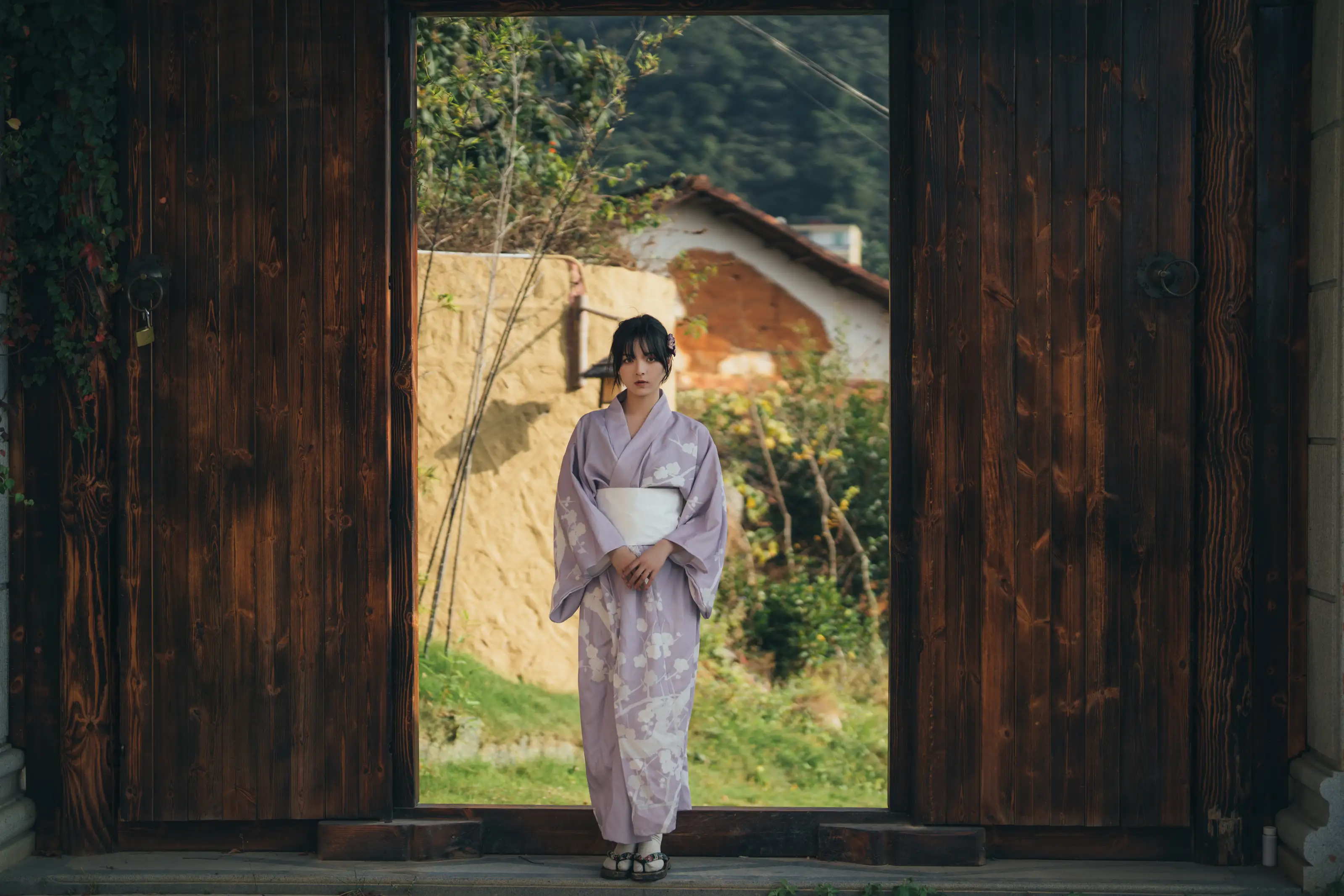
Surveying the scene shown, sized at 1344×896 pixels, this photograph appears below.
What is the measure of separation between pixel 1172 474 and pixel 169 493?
3.06 meters

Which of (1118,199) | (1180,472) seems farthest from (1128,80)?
(1180,472)

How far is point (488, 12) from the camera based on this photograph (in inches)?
151

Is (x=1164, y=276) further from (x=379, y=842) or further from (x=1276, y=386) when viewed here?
(x=379, y=842)

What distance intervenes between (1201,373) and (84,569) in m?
3.47

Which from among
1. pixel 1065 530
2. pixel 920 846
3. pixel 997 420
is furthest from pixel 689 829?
pixel 997 420

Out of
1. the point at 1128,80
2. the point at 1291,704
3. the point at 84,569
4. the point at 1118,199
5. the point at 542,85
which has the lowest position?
the point at 1291,704

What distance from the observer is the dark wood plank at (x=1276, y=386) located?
3746 mm

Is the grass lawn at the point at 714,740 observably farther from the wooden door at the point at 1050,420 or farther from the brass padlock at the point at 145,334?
the brass padlock at the point at 145,334

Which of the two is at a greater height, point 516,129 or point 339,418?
point 516,129

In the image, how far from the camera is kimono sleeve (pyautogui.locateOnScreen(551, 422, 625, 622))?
11.9 feet

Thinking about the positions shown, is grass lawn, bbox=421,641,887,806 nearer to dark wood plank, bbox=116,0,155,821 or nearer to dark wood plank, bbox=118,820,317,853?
dark wood plank, bbox=118,820,317,853

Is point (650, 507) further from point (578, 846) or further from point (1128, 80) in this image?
point (1128, 80)

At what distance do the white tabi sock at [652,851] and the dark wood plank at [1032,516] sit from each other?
1034 mm

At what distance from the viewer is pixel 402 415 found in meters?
3.84
